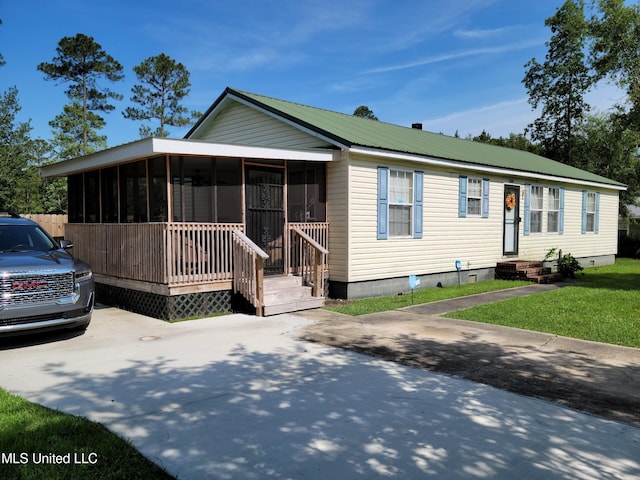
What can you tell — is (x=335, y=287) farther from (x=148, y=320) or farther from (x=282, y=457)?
(x=282, y=457)

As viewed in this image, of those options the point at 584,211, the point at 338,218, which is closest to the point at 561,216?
the point at 584,211

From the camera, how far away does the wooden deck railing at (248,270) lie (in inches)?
312

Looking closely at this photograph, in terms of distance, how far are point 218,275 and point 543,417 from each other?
19.5 ft

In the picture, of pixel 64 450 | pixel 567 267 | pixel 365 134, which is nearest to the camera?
pixel 64 450

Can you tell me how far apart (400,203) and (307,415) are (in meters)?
7.59

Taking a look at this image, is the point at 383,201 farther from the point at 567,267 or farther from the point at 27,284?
the point at 567,267

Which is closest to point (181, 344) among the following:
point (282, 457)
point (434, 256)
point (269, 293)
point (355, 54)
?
point (269, 293)

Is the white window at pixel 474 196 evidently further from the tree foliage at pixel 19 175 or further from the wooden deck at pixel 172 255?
the tree foliage at pixel 19 175

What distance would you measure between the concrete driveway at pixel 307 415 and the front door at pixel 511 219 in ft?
33.7

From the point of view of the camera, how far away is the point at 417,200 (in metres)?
11.0

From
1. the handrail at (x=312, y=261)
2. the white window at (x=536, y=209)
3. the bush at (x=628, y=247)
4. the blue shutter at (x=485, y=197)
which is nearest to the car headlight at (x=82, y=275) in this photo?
the handrail at (x=312, y=261)

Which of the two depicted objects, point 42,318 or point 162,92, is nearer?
point 42,318

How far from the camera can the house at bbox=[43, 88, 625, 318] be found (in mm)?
8016

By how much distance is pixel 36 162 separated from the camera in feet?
108
